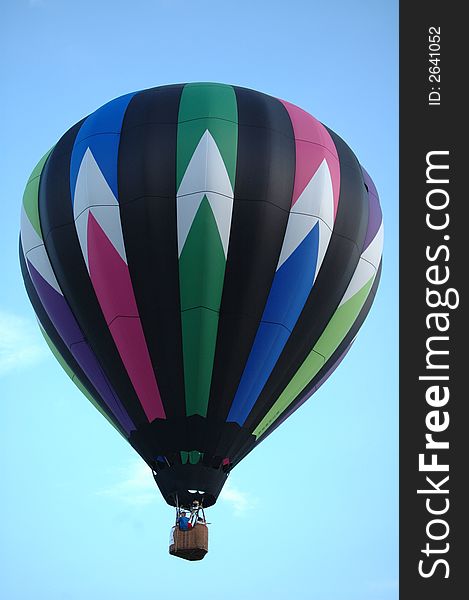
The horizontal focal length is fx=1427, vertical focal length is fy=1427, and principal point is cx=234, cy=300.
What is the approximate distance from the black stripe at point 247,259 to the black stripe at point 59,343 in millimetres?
1875

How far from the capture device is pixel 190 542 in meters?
18.6

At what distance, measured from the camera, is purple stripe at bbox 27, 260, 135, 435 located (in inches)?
774

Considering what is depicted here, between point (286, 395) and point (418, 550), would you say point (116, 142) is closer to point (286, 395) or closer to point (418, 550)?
point (286, 395)

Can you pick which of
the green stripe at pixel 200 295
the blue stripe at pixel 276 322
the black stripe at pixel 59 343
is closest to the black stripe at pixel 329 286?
the blue stripe at pixel 276 322

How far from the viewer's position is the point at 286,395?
1988 cm

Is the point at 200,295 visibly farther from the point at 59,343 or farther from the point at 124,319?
the point at 59,343

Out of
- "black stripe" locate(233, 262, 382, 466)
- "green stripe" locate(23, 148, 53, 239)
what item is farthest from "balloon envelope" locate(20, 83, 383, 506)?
"green stripe" locate(23, 148, 53, 239)

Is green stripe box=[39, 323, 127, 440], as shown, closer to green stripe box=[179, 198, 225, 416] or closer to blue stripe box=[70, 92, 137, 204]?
green stripe box=[179, 198, 225, 416]

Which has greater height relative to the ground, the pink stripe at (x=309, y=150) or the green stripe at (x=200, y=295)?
the pink stripe at (x=309, y=150)

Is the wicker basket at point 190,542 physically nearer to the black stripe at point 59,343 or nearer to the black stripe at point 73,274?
the black stripe at point 73,274

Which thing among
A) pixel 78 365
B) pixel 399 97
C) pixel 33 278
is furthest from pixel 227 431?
pixel 399 97

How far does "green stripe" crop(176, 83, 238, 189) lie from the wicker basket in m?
4.59

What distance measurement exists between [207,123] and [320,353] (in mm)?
3600

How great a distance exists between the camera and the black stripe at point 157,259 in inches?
744
